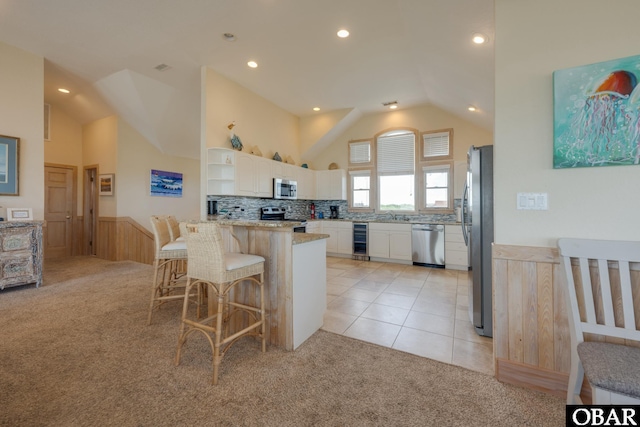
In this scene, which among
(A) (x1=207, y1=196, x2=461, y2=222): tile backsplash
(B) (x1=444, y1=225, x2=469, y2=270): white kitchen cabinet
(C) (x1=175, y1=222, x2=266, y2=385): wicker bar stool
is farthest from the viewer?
(B) (x1=444, y1=225, x2=469, y2=270): white kitchen cabinet

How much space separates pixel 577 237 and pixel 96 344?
3.65 m

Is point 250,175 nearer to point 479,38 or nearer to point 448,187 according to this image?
point 479,38

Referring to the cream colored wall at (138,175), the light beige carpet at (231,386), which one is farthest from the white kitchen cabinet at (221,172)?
the cream colored wall at (138,175)

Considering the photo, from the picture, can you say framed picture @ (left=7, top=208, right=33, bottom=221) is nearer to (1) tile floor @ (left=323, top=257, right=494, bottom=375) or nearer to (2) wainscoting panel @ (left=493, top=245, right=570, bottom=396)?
(1) tile floor @ (left=323, top=257, right=494, bottom=375)

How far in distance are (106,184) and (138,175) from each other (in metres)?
0.68

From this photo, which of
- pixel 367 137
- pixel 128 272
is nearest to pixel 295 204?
pixel 367 137

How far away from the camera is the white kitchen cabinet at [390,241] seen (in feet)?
17.7

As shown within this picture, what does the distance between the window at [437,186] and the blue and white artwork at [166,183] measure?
5.95 m

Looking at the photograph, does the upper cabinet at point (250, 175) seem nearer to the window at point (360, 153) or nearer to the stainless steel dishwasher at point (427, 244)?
the window at point (360, 153)

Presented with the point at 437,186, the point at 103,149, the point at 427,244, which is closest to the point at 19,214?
the point at 103,149

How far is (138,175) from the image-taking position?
232 inches

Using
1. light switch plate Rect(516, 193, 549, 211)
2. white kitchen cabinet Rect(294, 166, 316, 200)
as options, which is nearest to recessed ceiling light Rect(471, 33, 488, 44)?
light switch plate Rect(516, 193, 549, 211)

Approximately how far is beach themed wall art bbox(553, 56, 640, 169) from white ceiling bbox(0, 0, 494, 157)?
135cm

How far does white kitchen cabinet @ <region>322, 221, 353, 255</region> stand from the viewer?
605cm
